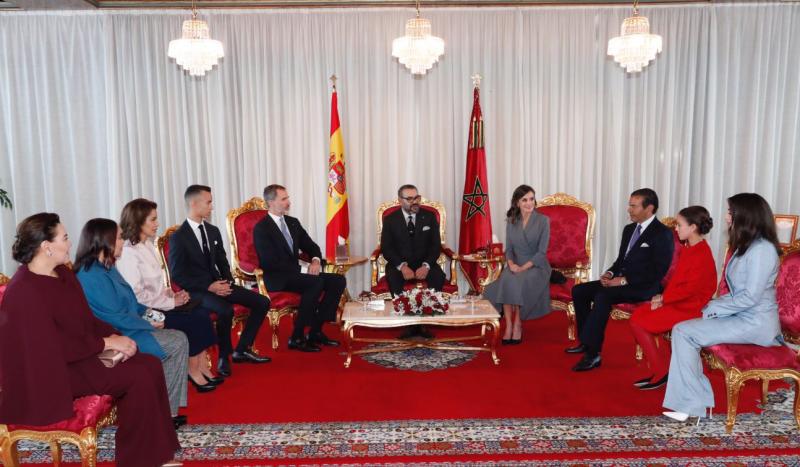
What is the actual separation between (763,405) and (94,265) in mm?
4235

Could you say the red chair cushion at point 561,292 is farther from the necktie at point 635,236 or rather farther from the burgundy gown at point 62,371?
the burgundy gown at point 62,371

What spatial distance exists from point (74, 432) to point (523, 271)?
387 cm

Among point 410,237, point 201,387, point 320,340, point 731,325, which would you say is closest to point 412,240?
point 410,237

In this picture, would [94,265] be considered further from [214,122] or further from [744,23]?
[744,23]

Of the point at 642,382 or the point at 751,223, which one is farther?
the point at 642,382

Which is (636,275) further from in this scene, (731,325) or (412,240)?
(412,240)

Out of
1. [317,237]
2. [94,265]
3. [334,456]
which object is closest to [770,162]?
[317,237]

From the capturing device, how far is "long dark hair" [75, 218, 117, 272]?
3.38 meters

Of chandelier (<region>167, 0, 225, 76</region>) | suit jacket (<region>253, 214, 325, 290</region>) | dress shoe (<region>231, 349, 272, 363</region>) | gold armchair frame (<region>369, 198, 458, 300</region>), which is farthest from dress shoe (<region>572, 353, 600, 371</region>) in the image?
chandelier (<region>167, 0, 225, 76</region>)

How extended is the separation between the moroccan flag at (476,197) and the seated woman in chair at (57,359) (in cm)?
440

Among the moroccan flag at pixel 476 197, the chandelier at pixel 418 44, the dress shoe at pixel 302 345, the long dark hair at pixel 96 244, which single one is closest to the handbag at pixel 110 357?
the long dark hair at pixel 96 244

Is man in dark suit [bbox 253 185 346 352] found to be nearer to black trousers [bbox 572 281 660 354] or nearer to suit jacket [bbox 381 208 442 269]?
suit jacket [bbox 381 208 442 269]

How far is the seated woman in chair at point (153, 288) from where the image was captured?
4148 mm

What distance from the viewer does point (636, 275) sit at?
16.8 ft
